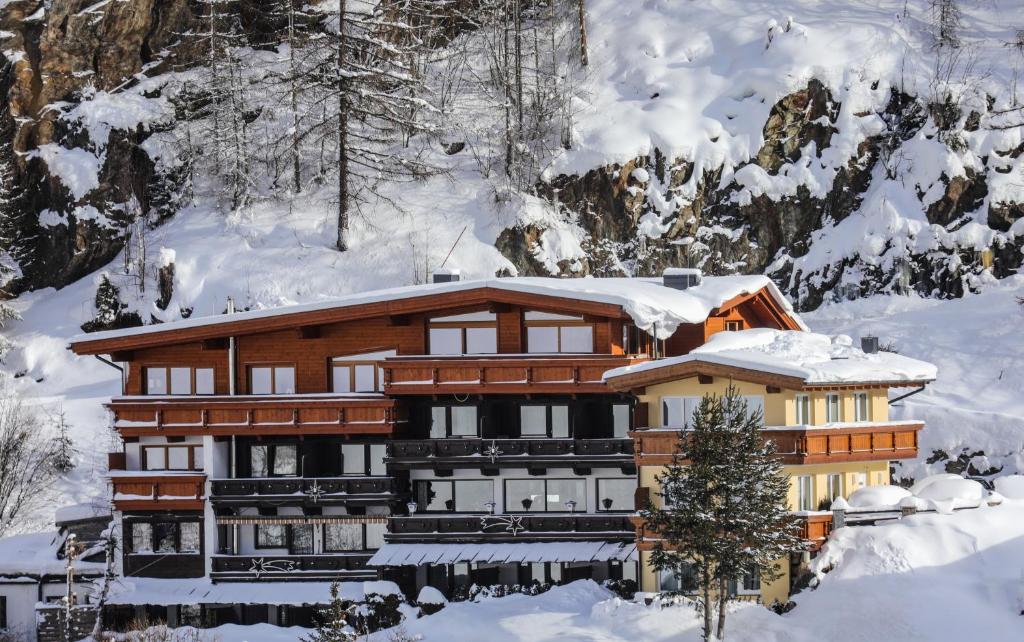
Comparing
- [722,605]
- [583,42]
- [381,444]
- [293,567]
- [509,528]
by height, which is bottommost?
[722,605]

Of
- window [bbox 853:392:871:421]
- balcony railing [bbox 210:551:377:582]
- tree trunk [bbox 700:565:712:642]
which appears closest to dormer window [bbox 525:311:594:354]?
window [bbox 853:392:871:421]

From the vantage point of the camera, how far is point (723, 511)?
118ft

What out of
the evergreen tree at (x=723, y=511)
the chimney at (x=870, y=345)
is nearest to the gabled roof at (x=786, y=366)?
the chimney at (x=870, y=345)

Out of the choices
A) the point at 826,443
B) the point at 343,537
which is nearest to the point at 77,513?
the point at 343,537

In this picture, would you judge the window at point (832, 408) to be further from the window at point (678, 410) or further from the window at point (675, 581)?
the window at point (675, 581)

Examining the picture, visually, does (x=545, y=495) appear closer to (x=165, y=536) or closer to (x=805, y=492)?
(x=805, y=492)

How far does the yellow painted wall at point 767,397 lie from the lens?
4028 centimetres

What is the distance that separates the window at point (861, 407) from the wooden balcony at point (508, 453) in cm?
675

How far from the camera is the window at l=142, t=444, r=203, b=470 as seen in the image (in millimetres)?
46656

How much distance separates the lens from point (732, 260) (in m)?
68.5

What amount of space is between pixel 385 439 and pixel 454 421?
2249 mm

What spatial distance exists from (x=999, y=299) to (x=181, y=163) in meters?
40.8

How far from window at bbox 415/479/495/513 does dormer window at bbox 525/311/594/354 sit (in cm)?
456

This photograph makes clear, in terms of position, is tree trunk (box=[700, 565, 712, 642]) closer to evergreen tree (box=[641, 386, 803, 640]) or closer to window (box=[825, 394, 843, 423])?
evergreen tree (box=[641, 386, 803, 640])
